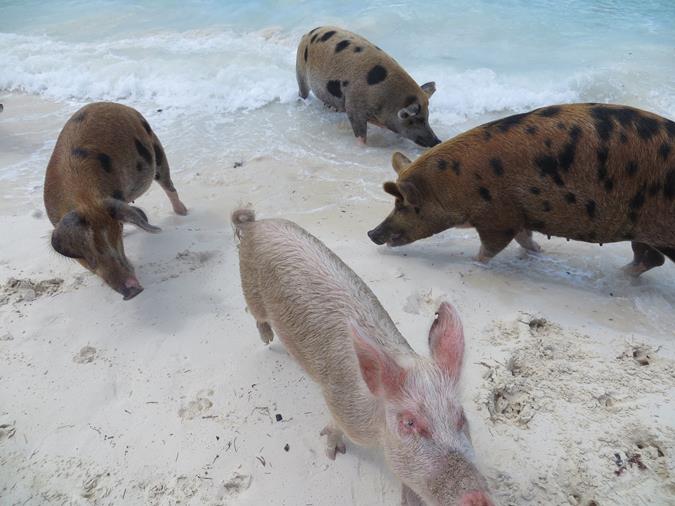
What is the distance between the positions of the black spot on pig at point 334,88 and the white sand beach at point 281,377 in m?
3.24

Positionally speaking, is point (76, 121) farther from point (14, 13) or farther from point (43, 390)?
point (14, 13)

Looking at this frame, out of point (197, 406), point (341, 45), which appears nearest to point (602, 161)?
point (197, 406)

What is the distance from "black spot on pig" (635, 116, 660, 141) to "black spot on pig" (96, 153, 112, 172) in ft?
14.8

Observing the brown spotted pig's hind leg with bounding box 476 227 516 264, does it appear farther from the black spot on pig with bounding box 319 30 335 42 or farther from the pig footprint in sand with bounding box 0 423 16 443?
the black spot on pig with bounding box 319 30 335 42

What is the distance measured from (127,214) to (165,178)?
1.55m

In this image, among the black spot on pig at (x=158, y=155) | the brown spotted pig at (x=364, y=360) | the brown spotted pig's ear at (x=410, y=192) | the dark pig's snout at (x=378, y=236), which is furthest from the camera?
the black spot on pig at (x=158, y=155)

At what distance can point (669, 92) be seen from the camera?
880cm

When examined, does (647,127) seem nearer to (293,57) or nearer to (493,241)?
(493,241)

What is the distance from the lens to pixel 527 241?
16.2 feet

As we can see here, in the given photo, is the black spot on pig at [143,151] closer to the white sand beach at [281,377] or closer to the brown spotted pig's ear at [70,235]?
the white sand beach at [281,377]

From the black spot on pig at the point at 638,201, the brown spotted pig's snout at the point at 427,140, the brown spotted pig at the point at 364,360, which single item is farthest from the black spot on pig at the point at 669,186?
the brown spotted pig's snout at the point at 427,140

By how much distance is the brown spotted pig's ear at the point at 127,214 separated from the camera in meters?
4.10

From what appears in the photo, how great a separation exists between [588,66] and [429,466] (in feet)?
35.9

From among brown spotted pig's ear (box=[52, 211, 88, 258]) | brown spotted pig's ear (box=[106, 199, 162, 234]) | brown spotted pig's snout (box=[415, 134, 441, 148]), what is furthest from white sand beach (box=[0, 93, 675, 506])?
brown spotted pig's snout (box=[415, 134, 441, 148])
